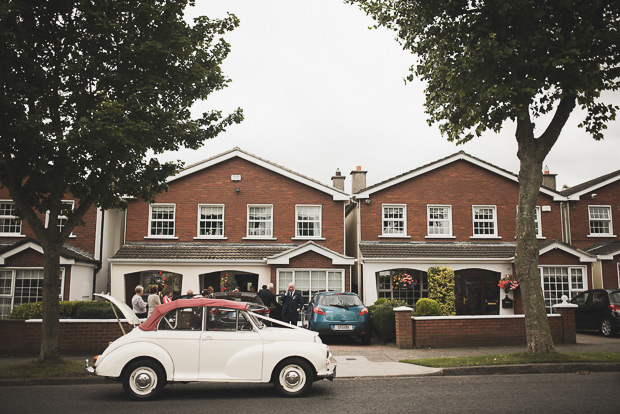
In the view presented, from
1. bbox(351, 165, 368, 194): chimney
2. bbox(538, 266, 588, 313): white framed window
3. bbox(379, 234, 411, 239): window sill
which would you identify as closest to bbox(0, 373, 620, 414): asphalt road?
bbox(538, 266, 588, 313): white framed window

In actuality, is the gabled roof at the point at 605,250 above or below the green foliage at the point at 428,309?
above

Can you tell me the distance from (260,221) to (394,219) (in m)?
6.30

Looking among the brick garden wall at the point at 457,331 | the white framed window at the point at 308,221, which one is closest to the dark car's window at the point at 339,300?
the brick garden wall at the point at 457,331

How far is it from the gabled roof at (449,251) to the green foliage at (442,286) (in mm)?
555

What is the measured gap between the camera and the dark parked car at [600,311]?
56.6 feet

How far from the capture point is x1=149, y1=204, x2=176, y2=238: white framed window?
23.9 metres

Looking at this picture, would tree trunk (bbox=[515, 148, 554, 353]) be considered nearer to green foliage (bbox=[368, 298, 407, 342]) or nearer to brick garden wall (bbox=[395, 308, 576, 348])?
brick garden wall (bbox=[395, 308, 576, 348])

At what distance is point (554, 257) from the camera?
2264cm

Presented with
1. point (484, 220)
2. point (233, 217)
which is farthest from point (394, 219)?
point (233, 217)

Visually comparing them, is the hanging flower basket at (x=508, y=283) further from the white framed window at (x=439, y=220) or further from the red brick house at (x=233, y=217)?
the red brick house at (x=233, y=217)

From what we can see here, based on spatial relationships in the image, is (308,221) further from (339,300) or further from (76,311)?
(76,311)

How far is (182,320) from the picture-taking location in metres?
8.91

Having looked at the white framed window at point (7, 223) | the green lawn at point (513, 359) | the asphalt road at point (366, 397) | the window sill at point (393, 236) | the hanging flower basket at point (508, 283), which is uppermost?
the white framed window at point (7, 223)

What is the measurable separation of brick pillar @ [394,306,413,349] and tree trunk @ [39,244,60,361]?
862 cm
